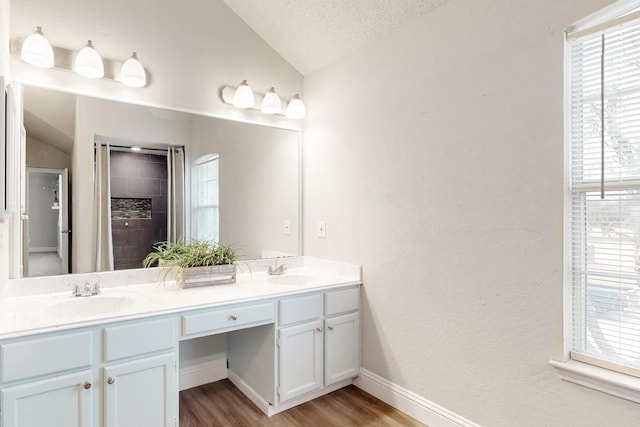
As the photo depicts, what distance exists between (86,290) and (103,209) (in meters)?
0.49

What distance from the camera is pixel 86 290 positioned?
2104 mm

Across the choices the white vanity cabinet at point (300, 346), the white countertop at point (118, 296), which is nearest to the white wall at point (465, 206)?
the white vanity cabinet at point (300, 346)

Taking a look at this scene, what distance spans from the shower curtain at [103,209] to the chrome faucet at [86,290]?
161mm

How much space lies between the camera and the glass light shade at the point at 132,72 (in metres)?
2.23

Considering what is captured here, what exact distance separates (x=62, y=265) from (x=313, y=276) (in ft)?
5.13

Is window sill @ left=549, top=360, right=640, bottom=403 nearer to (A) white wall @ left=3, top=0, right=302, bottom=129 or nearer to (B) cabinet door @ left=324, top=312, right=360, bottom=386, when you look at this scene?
(B) cabinet door @ left=324, top=312, right=360, bottom=386

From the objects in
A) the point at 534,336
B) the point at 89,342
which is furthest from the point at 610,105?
the point at 89,342

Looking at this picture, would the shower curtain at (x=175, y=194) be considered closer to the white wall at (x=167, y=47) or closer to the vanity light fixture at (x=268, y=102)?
→ the white wall at (x=167, y=47)

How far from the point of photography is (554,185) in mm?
1653

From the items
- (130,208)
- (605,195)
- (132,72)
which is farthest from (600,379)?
(132,72)

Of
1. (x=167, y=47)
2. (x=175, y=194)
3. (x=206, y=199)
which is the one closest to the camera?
(x=167, y=47)

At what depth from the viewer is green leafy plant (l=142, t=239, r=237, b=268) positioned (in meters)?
2.37

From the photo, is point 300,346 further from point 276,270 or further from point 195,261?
point 195,261

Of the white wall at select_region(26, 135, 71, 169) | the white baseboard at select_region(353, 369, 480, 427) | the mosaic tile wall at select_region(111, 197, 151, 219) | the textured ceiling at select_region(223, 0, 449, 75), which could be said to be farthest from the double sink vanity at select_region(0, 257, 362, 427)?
the textured ceiling at select_region(223, 0, 449, 75)
